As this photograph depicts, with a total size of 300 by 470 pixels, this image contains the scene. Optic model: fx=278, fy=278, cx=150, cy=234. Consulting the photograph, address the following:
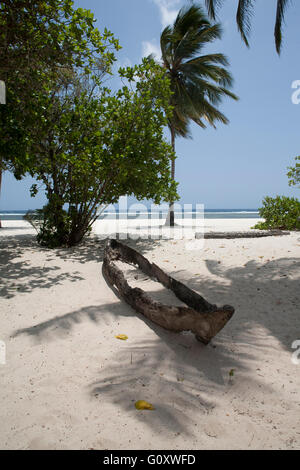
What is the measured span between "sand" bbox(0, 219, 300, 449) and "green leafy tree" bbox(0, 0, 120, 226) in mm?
3657

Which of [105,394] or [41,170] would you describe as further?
[41,170]

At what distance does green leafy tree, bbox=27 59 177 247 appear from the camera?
305 inches

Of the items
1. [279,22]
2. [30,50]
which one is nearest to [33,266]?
[30,50]

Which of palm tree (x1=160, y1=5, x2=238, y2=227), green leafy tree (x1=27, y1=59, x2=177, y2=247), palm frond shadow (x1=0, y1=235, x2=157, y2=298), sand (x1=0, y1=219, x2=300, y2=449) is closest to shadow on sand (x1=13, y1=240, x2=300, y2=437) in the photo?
sand (x1=0, y1=219, x2=300, y2=449)

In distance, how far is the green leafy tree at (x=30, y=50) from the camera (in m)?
5.84

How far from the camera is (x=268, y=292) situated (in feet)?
15.0

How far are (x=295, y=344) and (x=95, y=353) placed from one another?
2247 mm

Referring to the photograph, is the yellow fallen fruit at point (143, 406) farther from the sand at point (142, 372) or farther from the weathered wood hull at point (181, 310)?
the weathered wood hull at point (181, 310)

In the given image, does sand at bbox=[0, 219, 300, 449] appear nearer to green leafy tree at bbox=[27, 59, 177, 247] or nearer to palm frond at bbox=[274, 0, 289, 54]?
green leafy tree at bbox=[27, 59, 177, 247]

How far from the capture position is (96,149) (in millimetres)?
7418

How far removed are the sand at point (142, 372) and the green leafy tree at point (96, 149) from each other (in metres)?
3.80

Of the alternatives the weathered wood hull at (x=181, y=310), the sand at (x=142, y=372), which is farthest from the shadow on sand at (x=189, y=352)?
the weathered wood hull at (x=181, y=310)
